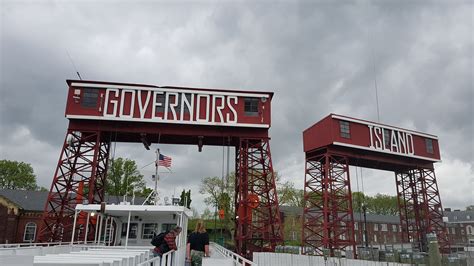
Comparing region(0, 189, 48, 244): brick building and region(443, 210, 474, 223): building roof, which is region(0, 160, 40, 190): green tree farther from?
region(443, 210, 474, 223): building roof

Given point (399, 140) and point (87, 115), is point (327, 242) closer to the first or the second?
Result: point (399, 140)

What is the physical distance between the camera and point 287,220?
5253 centimetres

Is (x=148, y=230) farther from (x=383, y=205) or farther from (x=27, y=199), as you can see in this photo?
(x=383, y=205)

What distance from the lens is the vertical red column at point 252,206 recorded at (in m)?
21.9

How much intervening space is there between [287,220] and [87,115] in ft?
126

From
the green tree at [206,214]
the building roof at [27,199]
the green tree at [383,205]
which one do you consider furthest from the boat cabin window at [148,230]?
the green tree at [383,205]

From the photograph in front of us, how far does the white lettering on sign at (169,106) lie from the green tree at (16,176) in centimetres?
4868

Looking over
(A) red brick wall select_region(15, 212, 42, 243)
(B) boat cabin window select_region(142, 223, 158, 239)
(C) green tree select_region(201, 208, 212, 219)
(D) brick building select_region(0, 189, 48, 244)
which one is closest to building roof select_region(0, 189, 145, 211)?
(D) brick building select_region(0, 189, 48, 244)

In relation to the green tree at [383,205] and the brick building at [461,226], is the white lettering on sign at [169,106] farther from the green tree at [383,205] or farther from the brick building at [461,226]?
the green tree at [383,205]

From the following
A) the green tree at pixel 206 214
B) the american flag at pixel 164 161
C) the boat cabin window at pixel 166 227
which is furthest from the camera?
the green tree at pixel 206 214

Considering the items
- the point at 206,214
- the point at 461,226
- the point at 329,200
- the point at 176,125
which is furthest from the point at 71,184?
the point at 461,226

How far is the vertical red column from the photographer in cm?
2186

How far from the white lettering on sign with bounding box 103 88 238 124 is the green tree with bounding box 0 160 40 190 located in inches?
1917

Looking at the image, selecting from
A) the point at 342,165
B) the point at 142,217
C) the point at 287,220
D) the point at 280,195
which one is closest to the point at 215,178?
the point at 280,195
